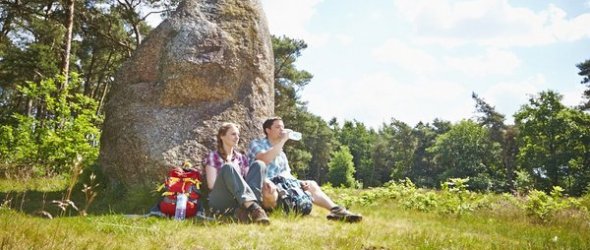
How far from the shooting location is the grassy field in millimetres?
4141

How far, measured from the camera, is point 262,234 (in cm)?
505

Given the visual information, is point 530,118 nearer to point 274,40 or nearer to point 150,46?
point 274,40

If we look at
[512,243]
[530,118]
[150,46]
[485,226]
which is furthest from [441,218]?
[530,118]

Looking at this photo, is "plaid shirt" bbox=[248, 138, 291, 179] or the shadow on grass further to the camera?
the shadow on grass

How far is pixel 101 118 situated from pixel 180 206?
26.8 feet

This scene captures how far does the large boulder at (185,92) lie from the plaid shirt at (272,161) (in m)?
1.24

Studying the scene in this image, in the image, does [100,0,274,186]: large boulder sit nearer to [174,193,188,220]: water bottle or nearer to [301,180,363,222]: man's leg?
[174,193,188,220]: water bottle

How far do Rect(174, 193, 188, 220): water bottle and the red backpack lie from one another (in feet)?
0.29

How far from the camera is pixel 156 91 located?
8.10m

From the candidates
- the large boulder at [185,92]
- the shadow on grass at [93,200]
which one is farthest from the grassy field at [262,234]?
the large boulder at [185,92]

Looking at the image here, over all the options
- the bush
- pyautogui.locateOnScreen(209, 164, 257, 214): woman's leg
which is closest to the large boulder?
pyautogui.locateOnScreen(209, 164, 257, 214): woman's leg

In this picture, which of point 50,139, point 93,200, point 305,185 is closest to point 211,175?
point 305,185

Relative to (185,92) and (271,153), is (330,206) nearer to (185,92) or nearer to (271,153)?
(271,153)

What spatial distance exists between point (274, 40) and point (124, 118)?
24680 mm
